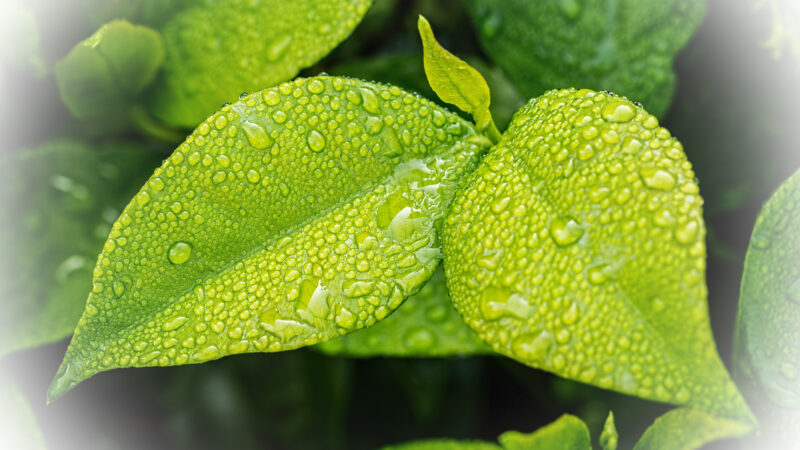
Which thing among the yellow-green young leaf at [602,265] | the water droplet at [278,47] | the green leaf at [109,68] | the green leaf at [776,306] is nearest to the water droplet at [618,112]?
the yellow-green young leaf at [602,265]

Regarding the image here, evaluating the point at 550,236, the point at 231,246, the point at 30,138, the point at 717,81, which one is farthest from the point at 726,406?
the point at 30,138

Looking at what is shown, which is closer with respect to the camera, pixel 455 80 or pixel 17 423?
pixel 455 80

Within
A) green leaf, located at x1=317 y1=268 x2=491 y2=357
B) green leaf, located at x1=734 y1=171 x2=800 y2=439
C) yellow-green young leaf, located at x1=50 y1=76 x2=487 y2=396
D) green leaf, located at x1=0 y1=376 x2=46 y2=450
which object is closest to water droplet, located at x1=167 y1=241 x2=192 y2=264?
yellow-green young leaf, located at x1=50 y1=76 x2=487 y2=396

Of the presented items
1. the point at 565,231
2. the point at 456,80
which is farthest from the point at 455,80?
the point at 565,231

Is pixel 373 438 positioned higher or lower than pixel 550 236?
lower

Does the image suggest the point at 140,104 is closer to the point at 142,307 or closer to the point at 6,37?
the point at 6,37

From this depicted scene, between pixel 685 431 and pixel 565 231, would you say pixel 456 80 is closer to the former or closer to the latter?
pixel 565 231
